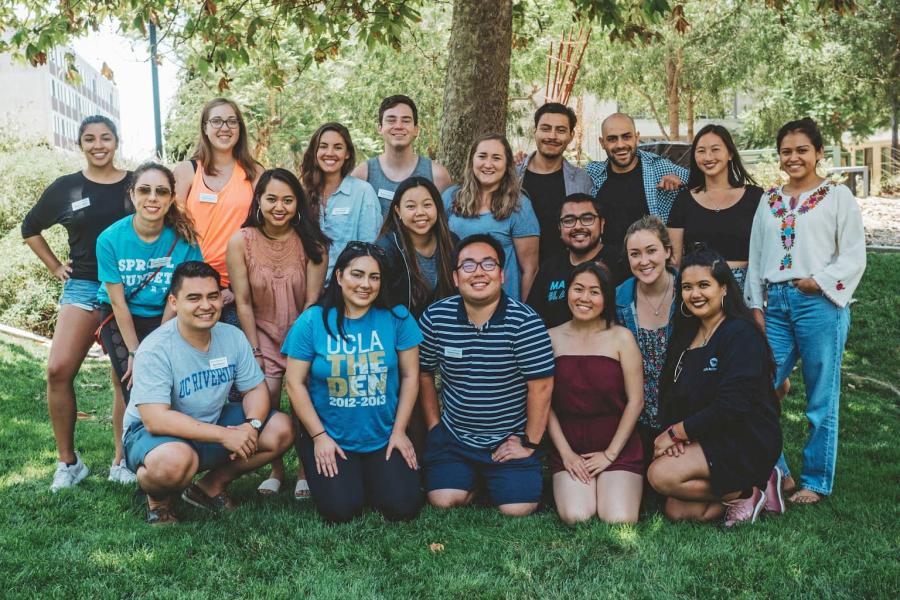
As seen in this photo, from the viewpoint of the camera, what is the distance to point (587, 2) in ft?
22.6

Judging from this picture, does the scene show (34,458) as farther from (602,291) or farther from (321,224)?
(602,291)

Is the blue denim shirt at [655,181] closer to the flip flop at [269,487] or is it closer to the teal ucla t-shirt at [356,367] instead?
the teal ucla t-shirt at [356,367]

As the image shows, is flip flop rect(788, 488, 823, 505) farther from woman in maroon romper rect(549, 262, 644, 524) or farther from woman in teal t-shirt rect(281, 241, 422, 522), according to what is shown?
woman in teal t-shirt rect(281, 241, 422, 522)

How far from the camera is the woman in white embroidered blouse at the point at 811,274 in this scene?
4.61 m

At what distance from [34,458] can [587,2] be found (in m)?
5.67

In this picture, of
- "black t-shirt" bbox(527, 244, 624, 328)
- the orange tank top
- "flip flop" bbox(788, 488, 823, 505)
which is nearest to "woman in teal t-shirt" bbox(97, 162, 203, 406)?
the orange tank top

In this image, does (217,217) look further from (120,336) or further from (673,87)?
(673,87)

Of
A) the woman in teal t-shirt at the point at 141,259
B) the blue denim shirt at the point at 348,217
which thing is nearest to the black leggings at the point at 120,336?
the woman in teal t-shirt at the point at 141,259

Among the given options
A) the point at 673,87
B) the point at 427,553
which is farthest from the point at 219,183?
the point at 673,87

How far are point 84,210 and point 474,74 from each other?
3328 millimetres

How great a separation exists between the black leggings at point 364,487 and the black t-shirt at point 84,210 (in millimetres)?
1855

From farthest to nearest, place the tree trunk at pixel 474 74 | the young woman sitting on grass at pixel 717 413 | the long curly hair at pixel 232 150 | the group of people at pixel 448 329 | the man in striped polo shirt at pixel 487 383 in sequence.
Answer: the tree trunk at pixel 474 74 < the long curly hair at pixel 232 150 < the man in striped polo shirt at pixel 487 383 < the group of people at pixel 448 329 < the young woman sitting on grass at pixel 717 413

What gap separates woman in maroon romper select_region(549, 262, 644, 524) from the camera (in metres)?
4.50

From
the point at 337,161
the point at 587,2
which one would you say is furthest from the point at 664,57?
the point at 337,161
